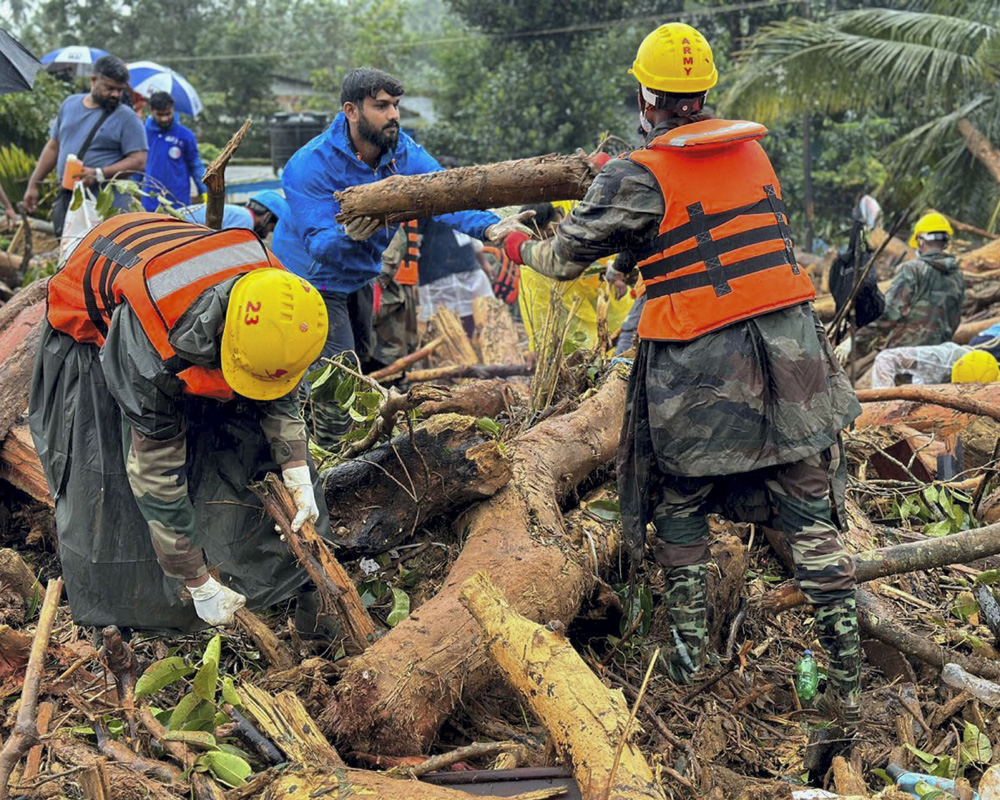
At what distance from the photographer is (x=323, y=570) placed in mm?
3025

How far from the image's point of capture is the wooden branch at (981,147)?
445 inches

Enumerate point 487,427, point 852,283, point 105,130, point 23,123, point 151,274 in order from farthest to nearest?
point 23,123
point 105,130
point 852,283
point 487,427
point 151,274

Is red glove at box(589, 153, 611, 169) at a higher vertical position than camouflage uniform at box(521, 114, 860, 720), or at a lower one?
higher

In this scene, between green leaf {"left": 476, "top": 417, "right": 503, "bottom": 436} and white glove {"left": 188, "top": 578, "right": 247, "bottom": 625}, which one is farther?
green leaf {"left": 476, "top": 417, "right": 503, "bottom": 436}

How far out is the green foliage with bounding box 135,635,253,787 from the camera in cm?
253

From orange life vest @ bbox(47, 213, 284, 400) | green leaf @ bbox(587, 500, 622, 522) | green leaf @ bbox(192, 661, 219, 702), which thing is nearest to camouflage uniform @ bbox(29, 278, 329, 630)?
orange life vest @ bbox(47, 213, 284, 400)

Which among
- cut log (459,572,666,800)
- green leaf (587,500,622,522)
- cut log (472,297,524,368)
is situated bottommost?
cut log (472,297,524,368)

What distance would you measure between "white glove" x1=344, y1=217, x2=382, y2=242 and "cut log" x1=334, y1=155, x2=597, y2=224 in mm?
98

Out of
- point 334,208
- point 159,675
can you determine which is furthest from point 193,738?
point 334,208

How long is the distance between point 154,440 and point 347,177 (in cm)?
193

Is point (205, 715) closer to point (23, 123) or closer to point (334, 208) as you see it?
point (334, 208)

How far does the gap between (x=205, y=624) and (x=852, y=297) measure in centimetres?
332

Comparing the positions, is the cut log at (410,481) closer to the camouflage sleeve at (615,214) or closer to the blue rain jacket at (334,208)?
the camouflage sleeve at (615,214)

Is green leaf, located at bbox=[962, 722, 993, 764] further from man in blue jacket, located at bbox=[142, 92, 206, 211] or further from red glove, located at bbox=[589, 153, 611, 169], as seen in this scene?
man in blue jacket, located at bbox=[142, 92, 206, 211]
